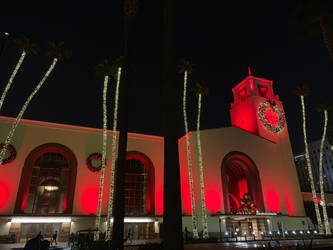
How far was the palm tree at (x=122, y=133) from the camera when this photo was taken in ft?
41.8

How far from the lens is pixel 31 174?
3067cm

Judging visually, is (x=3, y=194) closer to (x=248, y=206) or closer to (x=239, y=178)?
(x=248, y=206)

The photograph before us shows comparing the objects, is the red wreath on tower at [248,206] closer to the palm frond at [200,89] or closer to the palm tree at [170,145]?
the palm frond at [200,89]

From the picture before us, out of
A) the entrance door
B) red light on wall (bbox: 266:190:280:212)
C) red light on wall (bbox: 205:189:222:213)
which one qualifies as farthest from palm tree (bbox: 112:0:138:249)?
red light on wall (bbox: 266:190:280:212)

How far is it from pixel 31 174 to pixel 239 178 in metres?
31.2

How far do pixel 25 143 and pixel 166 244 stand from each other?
28.2 m

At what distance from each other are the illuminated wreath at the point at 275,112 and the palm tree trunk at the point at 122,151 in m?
37.5

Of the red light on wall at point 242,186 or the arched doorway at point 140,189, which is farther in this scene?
the red light on wall at point 242,186

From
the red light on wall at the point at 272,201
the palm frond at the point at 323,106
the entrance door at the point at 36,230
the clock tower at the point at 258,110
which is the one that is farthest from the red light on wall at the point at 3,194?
the palm frond at the point at 323,106

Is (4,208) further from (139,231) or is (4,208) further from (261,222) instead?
(261,222)

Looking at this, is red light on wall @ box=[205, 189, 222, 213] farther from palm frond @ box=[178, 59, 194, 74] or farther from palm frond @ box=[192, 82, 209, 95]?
palm frond @ box=[178, 59, 194, 74]

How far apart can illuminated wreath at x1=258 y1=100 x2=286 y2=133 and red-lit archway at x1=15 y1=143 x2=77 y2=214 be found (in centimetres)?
3351

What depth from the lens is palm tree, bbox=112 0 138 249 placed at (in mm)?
12735

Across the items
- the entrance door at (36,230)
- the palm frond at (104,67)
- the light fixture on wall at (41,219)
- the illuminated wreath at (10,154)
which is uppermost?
the palm frond at (104,67)
